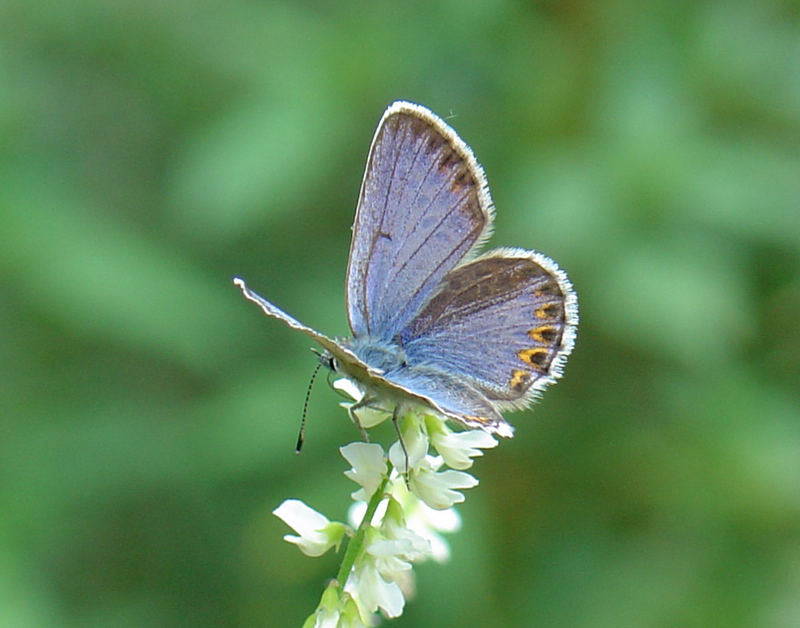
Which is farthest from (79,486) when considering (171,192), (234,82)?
(234,82)

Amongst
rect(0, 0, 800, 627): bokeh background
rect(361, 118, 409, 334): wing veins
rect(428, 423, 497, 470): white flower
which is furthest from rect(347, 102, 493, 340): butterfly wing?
rect(0, 0, 800, 627): bokeh background

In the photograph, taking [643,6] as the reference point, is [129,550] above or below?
below

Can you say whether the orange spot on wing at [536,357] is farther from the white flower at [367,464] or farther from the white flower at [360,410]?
the white flower at [367,464]

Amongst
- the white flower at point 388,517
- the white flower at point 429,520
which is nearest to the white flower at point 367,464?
the white flower at point 388,517

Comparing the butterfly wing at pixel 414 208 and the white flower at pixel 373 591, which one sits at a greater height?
the butterfly wing at pixel 414 208

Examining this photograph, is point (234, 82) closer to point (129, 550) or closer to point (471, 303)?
point (129, 550)

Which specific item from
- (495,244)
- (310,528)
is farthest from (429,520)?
(495,244)

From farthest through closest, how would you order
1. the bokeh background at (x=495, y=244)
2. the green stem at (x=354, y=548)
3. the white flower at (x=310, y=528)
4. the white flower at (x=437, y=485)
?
the bokeh background at (x=495, y=244) → the white flower at (x=310, y=528) → the white flower at (x=437, y=485) → the green stem at (x=354, y=548)

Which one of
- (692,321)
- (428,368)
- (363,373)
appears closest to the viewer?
(363,373)
